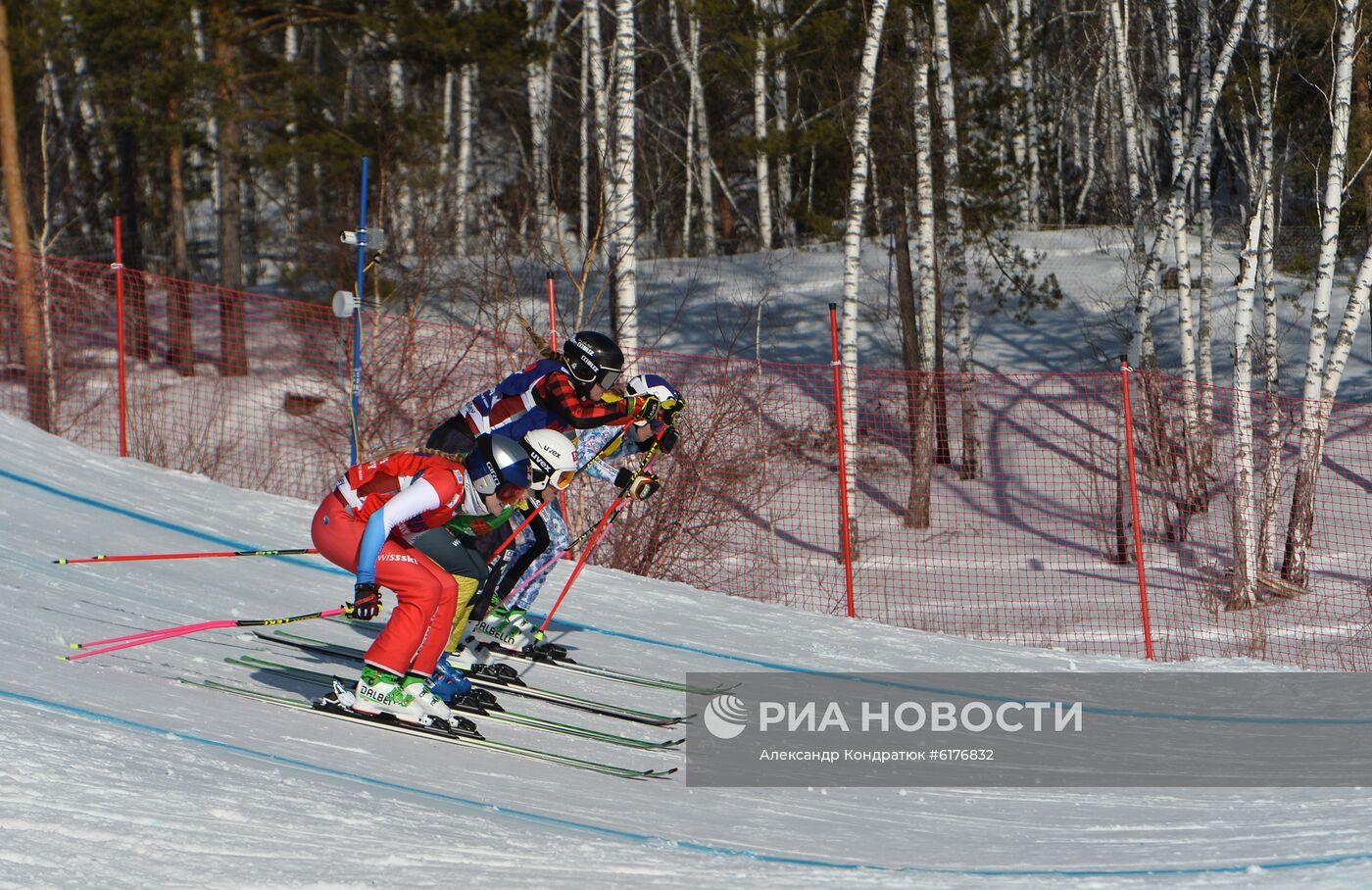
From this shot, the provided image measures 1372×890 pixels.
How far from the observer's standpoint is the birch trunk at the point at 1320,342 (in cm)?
1231

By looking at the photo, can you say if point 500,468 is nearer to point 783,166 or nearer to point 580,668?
point 580,668

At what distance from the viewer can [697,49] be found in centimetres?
3047

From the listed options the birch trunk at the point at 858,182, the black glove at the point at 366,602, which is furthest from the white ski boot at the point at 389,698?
the birch trunk at the point at 858,182

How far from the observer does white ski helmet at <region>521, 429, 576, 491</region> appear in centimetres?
533

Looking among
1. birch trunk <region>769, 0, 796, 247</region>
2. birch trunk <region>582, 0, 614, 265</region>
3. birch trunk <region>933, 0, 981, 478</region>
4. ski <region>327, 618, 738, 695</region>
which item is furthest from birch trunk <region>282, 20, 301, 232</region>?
ski <region>327, 618, 738, 695</region>

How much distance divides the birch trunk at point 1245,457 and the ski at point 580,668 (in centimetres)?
635

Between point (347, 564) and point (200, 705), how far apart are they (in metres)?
0.79

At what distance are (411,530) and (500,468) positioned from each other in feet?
1.46

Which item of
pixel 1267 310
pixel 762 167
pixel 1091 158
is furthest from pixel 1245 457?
pixel 762 167

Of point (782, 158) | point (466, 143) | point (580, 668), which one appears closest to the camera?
point (580, 668)

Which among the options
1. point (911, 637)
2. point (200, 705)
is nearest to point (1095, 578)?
point (911, 637)

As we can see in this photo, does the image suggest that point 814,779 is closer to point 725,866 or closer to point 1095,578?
point 725,866

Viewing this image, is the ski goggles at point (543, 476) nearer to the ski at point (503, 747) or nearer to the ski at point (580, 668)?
the ski at point (503, 747)

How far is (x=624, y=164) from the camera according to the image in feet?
46.8
